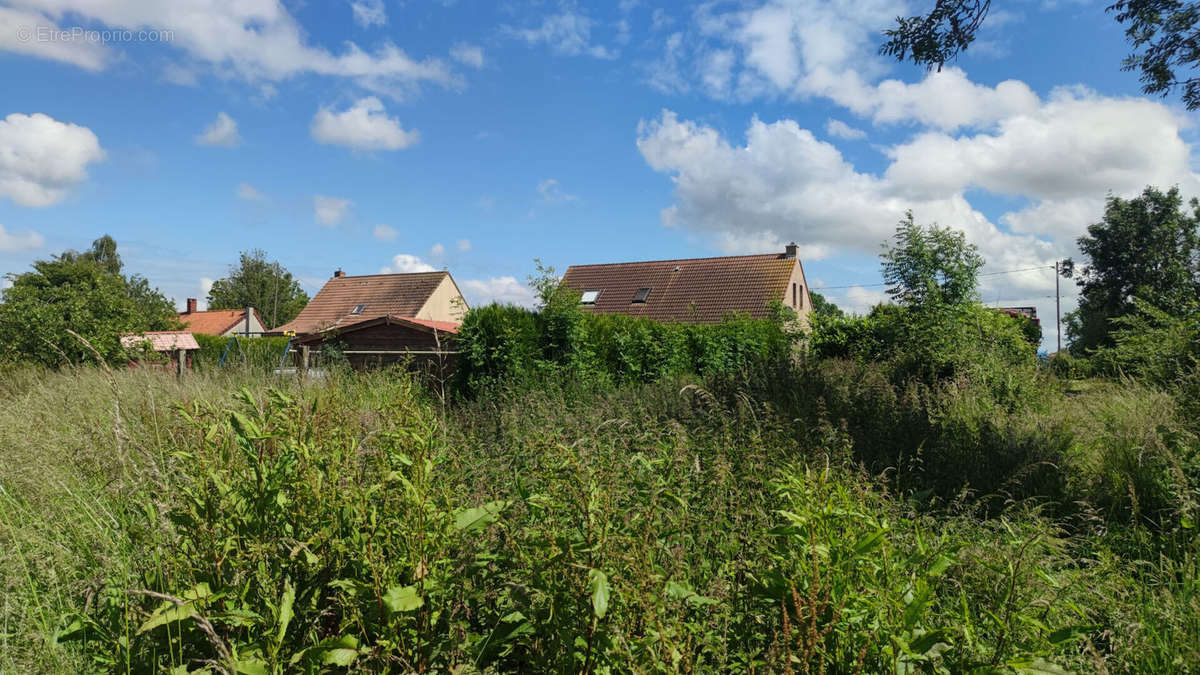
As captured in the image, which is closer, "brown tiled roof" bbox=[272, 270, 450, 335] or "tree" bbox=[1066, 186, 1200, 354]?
"tree" bbox=[1066, 186, 1200, 354]

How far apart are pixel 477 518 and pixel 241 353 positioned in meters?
9.18

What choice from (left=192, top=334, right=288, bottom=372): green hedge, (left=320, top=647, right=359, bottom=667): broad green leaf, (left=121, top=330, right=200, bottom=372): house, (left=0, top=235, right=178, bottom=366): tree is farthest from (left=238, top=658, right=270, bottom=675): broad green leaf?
(left=0, top=235, right=178, bottom=366): tree

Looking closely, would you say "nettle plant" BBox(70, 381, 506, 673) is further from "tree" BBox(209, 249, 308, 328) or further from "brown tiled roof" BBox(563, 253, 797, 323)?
"tree" BBox(209, 249, 308, 328)

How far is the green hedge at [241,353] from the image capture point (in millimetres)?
9184

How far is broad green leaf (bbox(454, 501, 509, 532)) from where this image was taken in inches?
75.2

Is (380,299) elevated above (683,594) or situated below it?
above

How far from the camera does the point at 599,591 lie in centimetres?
152

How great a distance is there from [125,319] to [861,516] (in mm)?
16301

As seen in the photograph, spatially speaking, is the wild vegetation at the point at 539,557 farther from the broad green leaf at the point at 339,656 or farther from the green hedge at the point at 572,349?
the green hedge at the point at 572,349

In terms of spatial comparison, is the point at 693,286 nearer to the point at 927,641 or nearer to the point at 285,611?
the point at 927,641

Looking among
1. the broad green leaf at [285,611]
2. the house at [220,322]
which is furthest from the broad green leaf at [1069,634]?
the house at [220,322]

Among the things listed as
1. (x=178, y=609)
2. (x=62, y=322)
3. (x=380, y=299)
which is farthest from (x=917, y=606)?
(x=380, y=299)

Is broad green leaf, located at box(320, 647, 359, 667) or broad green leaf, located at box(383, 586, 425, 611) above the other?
broad green leaf, located at box(383, 586, 425, 611)

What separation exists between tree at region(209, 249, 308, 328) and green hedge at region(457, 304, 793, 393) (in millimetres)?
48359
